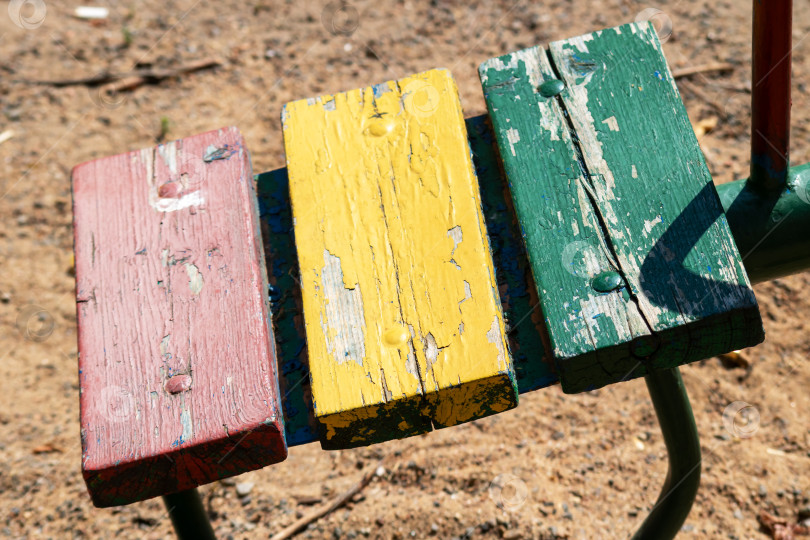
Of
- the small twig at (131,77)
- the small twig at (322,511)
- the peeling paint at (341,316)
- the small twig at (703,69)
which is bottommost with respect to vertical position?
the small twig at (322,511)

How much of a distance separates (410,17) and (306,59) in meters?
0.61

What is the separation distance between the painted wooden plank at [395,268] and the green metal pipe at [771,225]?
1.49 ft

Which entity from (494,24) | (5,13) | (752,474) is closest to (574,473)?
(752,474)

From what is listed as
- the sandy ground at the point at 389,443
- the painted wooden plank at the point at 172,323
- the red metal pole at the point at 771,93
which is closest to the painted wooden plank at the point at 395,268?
the painted wooden plank at the point at 172,323

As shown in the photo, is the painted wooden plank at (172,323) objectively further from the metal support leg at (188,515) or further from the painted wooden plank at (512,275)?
the painted wooden plank at (512,275)

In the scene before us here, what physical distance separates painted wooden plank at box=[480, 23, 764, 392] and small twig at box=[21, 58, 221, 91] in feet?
9.56

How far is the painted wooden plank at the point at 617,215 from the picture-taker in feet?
3.85

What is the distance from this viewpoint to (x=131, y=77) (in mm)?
3979

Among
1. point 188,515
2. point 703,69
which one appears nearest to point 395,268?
point 188,515

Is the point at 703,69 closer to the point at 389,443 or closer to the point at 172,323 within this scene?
the point at 389,443

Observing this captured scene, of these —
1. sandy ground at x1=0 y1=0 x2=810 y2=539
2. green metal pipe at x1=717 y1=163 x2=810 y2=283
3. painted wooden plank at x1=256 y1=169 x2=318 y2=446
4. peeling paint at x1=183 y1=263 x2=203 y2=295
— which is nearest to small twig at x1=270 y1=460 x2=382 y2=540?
sandy ground at x1=0 y1=0 x2=810 y2=539

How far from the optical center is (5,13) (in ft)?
14.0

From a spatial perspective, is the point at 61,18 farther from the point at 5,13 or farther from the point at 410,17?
the point at 410,17

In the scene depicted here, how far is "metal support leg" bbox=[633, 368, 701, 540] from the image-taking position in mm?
1486
